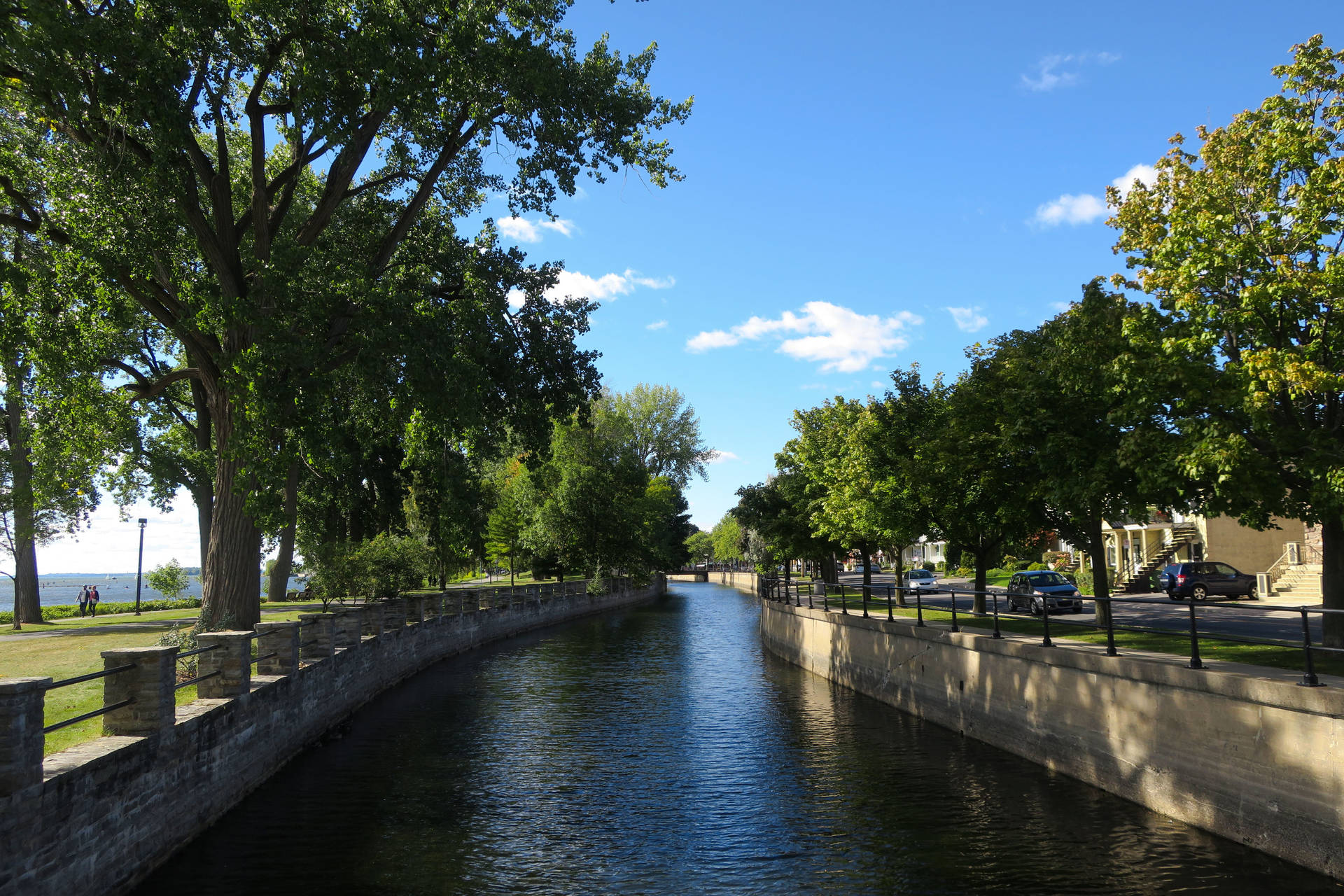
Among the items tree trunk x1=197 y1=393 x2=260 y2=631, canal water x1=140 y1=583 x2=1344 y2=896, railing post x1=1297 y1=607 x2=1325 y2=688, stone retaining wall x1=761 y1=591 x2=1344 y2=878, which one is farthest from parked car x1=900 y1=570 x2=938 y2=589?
railing post x1=1297 y1=607 x2=1325 y2=688

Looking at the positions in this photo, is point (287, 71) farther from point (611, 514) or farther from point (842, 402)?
point (611, 514)

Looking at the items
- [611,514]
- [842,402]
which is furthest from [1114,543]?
[611,514]

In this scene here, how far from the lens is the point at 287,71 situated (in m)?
18.6

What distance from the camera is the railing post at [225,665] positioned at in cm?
1271

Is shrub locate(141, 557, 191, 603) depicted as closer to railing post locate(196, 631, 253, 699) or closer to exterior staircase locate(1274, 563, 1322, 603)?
railing post locate(196, 631, 253, 699)

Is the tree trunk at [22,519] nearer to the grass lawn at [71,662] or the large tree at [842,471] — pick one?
the grass lawn at [71,662]

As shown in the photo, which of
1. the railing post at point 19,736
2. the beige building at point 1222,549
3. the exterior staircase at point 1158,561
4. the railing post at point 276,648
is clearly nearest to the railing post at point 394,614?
the railing post at point 276,648

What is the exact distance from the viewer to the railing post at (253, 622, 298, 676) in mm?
15430

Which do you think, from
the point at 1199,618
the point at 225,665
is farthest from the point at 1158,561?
the point at 225,665

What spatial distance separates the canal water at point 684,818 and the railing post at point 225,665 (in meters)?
1.72

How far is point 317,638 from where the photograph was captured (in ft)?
59.3

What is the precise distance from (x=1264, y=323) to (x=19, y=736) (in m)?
16.9

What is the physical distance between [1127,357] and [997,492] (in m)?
6.81

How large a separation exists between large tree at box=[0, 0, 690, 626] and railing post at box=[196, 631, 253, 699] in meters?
3.95
